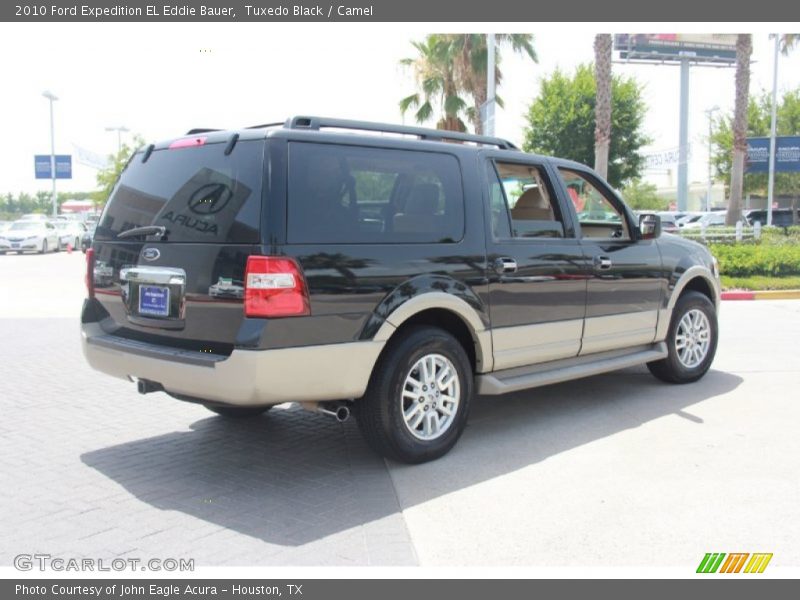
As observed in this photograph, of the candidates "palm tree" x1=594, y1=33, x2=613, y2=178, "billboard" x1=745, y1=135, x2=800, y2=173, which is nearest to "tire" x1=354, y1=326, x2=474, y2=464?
"palm tree" x1=594, y1=33, x2=613, y2=178

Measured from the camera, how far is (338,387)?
429 cm

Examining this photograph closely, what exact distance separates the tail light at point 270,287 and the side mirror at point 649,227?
3456 millimetres

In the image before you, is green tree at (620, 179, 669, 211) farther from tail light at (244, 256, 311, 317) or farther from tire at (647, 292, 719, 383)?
tail light at (244, 256, 311, 317)

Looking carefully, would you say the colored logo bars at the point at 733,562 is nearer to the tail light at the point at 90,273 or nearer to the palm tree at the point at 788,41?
the tail light at the point at 90,273

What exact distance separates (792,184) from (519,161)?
44695 millimetres

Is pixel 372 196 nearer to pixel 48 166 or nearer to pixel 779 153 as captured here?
pixel 779 153

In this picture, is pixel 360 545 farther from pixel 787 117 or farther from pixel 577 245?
pixel 787 117

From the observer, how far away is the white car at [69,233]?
3386 centimetres

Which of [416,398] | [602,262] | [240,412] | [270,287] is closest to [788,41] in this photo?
[602,262]

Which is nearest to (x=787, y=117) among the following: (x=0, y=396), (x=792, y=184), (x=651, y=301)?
(x=792, y=184)

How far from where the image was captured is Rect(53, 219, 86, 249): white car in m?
33.9

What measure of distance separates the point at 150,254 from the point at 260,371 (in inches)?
43.9

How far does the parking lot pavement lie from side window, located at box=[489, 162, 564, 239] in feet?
4.72

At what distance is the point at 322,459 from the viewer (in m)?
4.92
